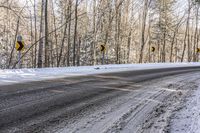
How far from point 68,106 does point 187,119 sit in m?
2.46

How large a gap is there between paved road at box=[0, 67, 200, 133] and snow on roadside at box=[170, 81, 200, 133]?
0.69 meters

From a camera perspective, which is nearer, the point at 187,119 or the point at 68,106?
the point at 187,119

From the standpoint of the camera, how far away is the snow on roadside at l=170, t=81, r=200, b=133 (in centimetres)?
503

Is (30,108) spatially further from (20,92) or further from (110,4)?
(110,4)

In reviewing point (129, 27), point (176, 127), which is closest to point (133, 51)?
point (129, 27)

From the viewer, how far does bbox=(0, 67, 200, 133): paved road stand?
496cm

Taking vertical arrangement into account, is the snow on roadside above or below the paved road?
below

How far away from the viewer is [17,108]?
5941mm

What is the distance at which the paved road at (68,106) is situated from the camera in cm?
496

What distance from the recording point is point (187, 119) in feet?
18.7

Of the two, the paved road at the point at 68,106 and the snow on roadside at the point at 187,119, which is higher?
the paved road at the point at 68,106

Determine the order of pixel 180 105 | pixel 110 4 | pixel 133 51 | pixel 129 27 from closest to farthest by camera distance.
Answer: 1. pixel 180 105
2. pixel 110 4
3. pixel 129 27
4. pixel 133 51

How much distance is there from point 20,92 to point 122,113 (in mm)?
2984

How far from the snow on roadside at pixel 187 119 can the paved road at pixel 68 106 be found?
694mm
